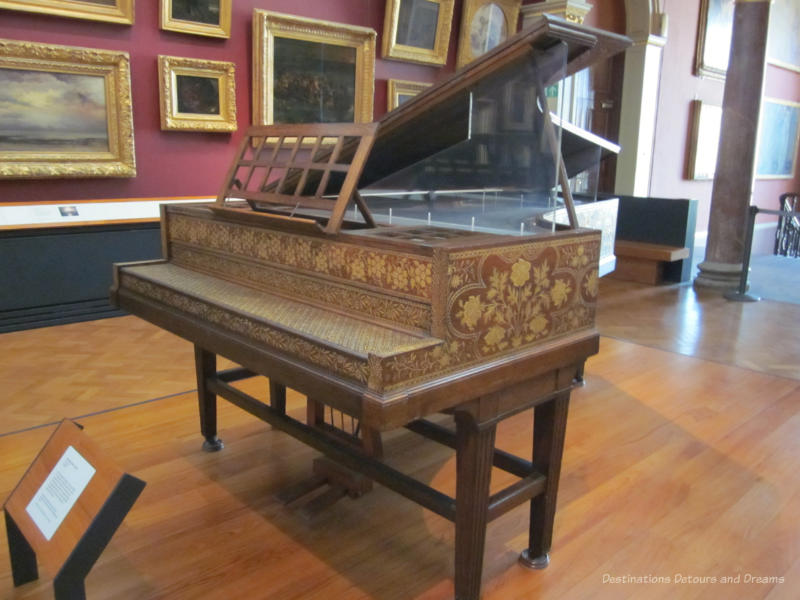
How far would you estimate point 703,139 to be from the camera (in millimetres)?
10281

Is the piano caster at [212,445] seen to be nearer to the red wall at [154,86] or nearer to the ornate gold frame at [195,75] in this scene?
the red wall at [154,86]

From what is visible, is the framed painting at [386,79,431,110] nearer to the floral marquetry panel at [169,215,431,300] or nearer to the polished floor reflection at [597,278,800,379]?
the polished floor reflection at [597,278,800,379]

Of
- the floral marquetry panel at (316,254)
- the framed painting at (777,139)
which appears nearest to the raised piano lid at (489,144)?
the floral marquetry panel at (316,254)

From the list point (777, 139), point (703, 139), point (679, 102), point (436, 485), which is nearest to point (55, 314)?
point (436, 485)

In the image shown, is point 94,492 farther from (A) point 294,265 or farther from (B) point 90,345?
(B) point 90,345

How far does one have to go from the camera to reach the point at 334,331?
1.89m

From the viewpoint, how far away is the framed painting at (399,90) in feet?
22.4

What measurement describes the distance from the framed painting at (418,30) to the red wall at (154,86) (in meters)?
0.38

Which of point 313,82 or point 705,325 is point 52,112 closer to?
point 313,82

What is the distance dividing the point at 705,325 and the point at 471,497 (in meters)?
4.43

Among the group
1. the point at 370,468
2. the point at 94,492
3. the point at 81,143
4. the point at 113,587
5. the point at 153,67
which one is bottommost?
the point at 113,587

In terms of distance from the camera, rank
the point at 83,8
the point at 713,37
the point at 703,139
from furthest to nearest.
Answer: the point at 703,139
the point at 713,37
the point at 83,8

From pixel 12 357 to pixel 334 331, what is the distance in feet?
11.6

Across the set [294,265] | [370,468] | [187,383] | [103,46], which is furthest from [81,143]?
[370,468]
